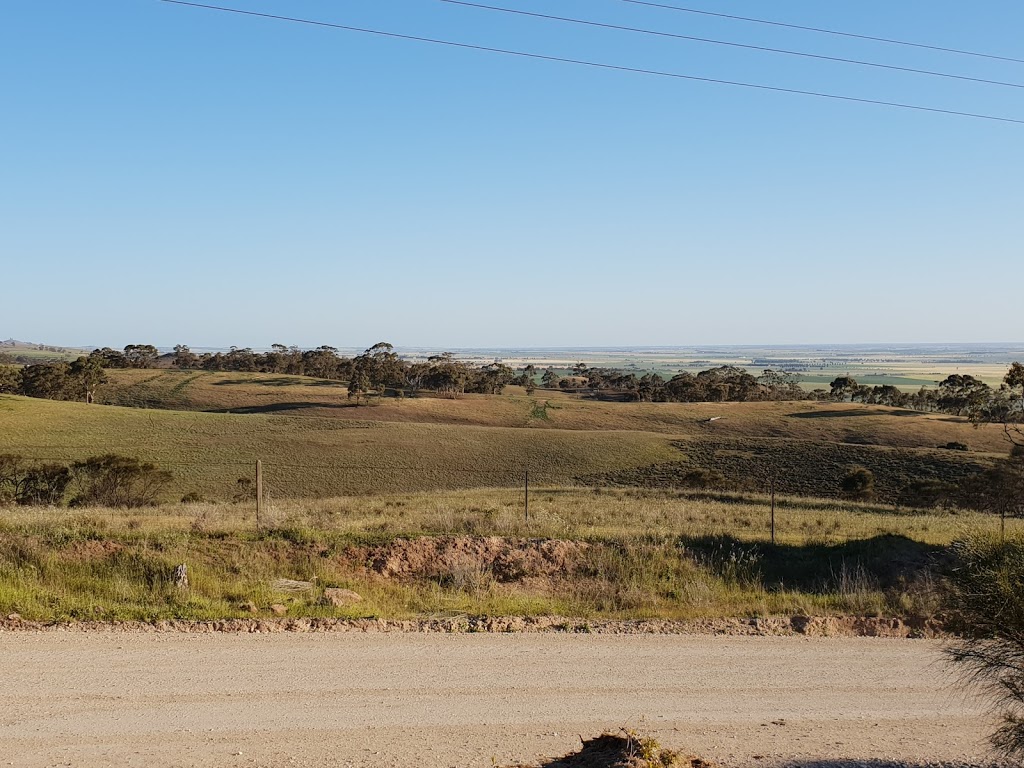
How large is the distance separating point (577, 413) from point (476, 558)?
72.9m

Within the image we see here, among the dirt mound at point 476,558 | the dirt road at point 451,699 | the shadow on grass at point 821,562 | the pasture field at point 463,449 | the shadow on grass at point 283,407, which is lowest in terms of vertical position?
the pasture field at point 463,449

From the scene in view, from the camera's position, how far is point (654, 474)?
5606 centimetres

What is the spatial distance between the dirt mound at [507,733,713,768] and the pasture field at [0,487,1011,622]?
443 cm

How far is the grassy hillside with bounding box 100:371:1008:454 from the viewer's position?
3014 inches

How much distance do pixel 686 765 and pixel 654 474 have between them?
5051 centimetres

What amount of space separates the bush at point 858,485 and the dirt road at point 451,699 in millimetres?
39051

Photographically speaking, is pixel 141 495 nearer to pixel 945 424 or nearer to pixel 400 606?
pixel 400 606

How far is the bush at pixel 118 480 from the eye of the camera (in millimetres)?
39562

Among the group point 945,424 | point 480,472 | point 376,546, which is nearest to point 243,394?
point 480,472

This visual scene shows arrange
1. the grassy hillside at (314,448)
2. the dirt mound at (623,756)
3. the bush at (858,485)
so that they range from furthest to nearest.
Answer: the grassy hillside at (314,448), the bush at (858,485), the dirt mound at (623,756)

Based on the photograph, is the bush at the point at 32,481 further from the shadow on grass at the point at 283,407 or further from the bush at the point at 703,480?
the shadow on grass at the point at 283,407

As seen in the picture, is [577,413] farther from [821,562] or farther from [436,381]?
[821,562]

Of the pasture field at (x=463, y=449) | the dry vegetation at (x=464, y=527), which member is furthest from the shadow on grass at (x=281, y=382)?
the dry vegetation at (x=464, y=527)

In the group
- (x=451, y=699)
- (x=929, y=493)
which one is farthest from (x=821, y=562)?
(x=929, y=493)
